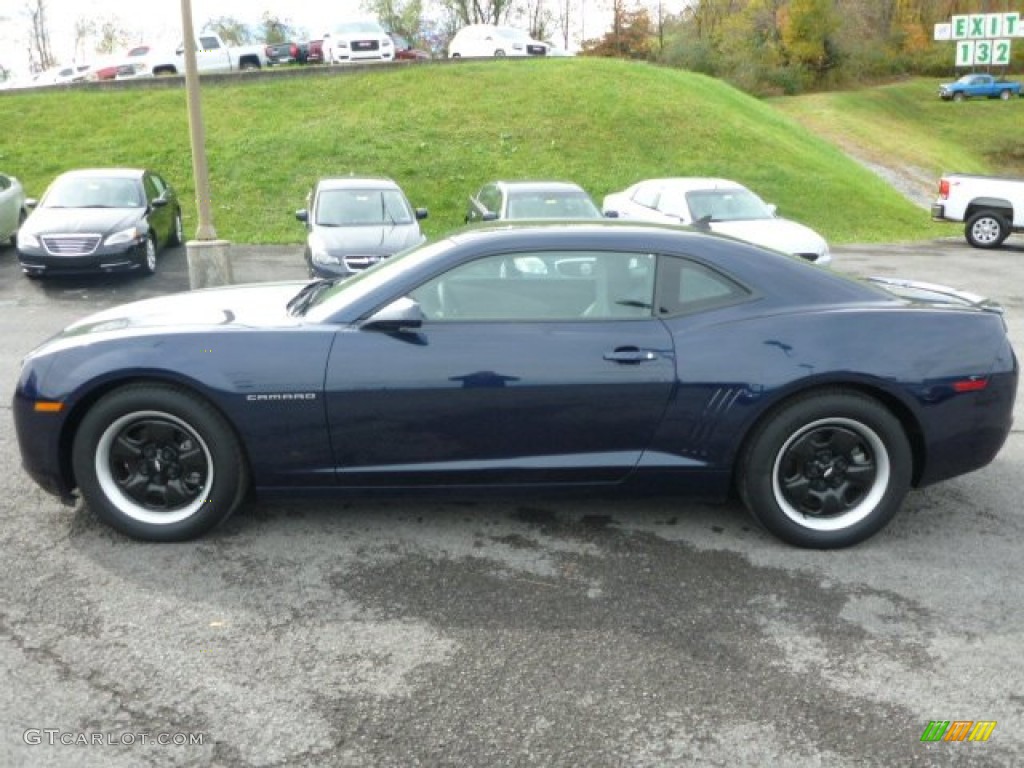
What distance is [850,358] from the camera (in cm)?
431

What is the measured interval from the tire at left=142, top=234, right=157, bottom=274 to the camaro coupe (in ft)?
30.8

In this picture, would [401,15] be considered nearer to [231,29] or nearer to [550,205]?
[231,29]

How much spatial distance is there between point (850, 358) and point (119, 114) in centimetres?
2586

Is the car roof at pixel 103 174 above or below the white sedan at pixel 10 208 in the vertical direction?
above

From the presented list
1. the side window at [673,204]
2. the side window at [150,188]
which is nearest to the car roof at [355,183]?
the side window at [150,188]

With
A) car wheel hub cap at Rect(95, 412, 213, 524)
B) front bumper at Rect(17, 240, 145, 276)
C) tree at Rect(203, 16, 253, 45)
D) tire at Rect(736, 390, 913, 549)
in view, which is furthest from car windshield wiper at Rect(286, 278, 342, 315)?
tree at Rect(203, 16, 253, 45)

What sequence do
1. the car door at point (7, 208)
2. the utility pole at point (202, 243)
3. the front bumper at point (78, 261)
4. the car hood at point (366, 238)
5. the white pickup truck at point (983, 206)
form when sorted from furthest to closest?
the white pickup truck at point (983, 206) < the car door at point (7, 208) < the front bumper at point (78, 261) < the car hood at point (366, 238) < the utility pole at point (202, 243)

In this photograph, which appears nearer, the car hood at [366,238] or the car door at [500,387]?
the car door at [500,387]

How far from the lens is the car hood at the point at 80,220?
12.6 metres

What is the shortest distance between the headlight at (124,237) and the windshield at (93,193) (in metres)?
1.04

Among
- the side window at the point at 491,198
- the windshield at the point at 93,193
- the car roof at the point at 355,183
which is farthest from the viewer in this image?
A: the side window at the point at 491,198

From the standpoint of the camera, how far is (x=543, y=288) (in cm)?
441

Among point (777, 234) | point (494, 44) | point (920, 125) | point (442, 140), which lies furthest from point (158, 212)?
point (920, 125)

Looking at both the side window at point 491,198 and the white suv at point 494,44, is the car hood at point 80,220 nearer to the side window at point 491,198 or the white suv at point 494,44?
the side window at point 491,198
